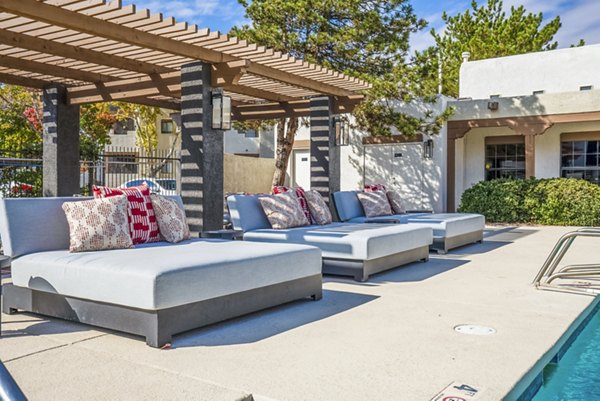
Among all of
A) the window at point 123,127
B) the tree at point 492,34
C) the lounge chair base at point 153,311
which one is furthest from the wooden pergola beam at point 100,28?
the window at point 123,127

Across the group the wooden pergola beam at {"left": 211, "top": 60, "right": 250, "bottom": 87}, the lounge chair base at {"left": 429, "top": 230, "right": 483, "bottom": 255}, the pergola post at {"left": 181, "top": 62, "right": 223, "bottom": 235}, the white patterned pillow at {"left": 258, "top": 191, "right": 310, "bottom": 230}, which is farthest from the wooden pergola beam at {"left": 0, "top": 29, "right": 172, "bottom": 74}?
the lounge chair base at {"left": 429, "top": 230, "right": 483, "bottom": 255}

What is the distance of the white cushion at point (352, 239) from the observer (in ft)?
18.7

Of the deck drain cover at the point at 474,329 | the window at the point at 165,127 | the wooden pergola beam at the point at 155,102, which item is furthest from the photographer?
the window at the point at 165,127

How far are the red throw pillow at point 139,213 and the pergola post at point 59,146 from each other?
5.52 metres

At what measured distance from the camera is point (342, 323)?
404 centimetres

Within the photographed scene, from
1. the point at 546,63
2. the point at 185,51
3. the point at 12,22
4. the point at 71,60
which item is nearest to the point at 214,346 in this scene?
the point at 185,51

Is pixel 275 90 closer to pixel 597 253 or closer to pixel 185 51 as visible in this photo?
pixel 185 51

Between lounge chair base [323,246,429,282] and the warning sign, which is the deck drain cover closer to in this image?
the warning sign

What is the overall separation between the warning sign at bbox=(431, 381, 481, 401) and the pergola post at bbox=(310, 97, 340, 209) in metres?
7.82

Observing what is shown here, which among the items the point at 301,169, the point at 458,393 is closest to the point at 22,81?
the point at 458,393

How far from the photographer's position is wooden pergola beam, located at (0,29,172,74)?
6906mm

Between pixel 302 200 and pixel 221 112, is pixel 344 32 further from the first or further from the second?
pixel 302 200

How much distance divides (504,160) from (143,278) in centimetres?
1533

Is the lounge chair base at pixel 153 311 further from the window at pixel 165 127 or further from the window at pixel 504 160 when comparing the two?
the window at pixel 165 127
